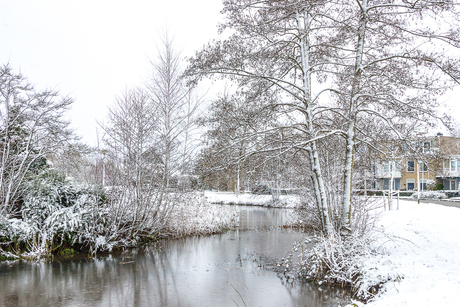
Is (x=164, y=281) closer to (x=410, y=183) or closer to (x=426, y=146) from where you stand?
(x=426, y=146)

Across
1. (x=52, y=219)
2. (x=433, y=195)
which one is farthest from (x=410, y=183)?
(x=52, y=219)

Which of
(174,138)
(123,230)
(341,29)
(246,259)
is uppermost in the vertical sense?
(341,29)

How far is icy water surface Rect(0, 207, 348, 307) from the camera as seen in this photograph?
627cm

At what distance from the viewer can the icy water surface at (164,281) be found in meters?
6.27

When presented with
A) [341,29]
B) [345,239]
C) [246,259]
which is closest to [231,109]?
[341,29]

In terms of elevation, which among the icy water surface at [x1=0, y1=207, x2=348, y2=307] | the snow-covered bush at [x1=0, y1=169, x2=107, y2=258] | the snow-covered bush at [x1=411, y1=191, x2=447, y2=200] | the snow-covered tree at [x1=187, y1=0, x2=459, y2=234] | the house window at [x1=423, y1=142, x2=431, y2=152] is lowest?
the icy water surface at [x1=0, y1=207, x2=348, y2=307]

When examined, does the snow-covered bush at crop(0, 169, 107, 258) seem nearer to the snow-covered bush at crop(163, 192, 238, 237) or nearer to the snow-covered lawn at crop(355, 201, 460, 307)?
the snow-covered bush at crop(163, 192, 238, 237)

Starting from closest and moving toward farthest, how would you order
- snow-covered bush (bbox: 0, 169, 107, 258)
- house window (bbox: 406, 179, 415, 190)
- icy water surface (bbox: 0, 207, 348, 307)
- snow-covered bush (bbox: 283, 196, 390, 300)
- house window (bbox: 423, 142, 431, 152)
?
icy water surface (bbox: 0, 207, 348, 307)
snow-covered bush (bbox: 283, 196, 390, 300)
house window (bbox: 423, 142, 431, 152)
snow-covered bush (bbox: 0, 169, 107, 258)
house window (bbox: 406, 179, 415, 190)

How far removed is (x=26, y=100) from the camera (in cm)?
1127

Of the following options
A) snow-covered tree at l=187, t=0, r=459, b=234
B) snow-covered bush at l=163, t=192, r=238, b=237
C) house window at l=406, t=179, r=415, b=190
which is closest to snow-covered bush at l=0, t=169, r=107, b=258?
snow-covered bush at l=163, t=192, r=238, b=237

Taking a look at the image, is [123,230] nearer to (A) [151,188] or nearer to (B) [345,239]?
(A) [151,188]

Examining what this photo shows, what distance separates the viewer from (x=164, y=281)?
7.60m

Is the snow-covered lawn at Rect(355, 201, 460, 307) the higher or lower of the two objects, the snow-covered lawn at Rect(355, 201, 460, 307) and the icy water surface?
the higher

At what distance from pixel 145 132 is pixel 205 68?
208 inches
